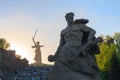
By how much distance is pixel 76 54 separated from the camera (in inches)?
790

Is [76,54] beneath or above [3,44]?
beneath

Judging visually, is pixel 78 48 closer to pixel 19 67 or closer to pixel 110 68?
pixel 110 68

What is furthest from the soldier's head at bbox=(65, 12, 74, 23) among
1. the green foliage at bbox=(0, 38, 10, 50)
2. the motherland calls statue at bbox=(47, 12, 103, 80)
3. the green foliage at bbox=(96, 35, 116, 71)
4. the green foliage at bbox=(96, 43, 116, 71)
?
the green foliage at bbox=(0, 38, 10, 50)

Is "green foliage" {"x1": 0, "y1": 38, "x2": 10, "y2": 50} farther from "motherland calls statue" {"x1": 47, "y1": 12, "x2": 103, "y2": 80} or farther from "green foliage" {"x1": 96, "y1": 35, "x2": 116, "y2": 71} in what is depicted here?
"motherland calls statue" {"x1": 47, "y1": 12, "x2": 103, "y2": 80}

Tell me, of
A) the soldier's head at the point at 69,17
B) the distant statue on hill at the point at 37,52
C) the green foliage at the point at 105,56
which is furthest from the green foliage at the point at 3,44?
the soldier's head at the point at 69,17

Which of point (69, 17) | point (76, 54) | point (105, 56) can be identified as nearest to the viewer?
point (76, 54)

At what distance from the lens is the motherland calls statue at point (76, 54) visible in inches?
786

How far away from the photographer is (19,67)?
346 ft

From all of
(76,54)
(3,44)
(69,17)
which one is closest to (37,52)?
(3,44)

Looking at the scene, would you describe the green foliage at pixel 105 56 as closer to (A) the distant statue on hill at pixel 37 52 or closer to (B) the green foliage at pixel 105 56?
(B) the green foliage at pixel 105 56

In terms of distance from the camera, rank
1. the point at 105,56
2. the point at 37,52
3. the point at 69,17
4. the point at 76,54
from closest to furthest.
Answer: the point at 76,54 → the point at 69,17 → the point at 105,56 → the point at 37,52

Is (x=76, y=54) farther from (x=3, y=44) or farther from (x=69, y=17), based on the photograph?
(x=3, y=44)

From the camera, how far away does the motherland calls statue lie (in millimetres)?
19969

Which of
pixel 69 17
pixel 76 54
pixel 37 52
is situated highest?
pixel 37 52
